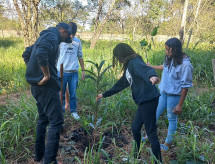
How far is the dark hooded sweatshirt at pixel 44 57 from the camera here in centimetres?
181

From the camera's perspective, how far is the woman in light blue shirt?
2.13m

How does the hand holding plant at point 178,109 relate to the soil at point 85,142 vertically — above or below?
above

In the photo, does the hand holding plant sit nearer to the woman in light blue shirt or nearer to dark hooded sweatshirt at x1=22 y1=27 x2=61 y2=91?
the woman in light blue shirt

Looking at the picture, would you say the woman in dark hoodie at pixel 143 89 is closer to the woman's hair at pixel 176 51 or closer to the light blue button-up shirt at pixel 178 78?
the light blue button-up shirt at pixel 178 78

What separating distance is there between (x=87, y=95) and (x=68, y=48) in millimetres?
1219

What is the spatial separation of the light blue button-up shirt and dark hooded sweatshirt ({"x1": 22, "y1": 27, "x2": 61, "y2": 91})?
1280 mm

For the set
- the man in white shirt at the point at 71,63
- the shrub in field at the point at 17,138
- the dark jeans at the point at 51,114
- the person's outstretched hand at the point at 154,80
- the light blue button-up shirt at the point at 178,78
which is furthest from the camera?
the man in white shirt at the point at 71,63

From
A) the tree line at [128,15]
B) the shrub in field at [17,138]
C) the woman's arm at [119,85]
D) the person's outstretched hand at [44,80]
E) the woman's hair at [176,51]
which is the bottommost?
the shrub in field at [17,138]

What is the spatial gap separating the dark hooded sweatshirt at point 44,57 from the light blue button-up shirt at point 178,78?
4.20 feet

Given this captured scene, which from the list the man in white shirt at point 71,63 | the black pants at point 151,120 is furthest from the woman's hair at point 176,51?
the man in white shirt at point 71,63

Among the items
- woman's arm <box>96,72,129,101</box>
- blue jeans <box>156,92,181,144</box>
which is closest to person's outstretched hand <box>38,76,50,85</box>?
woman's arm <box>96,72,129,101</box>

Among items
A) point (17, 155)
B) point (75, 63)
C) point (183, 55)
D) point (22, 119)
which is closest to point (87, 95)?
point (75, 63)

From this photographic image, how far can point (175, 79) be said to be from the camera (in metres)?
2.23

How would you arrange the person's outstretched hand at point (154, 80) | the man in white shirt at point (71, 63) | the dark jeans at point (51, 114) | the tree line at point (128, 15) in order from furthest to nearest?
1. the tree line at point (128, 15)
2. the man in white shirt at point (71, 63)
3. the dark jeans at point (51, 114)
4. the person's outstretched hand at point (154, 80)
